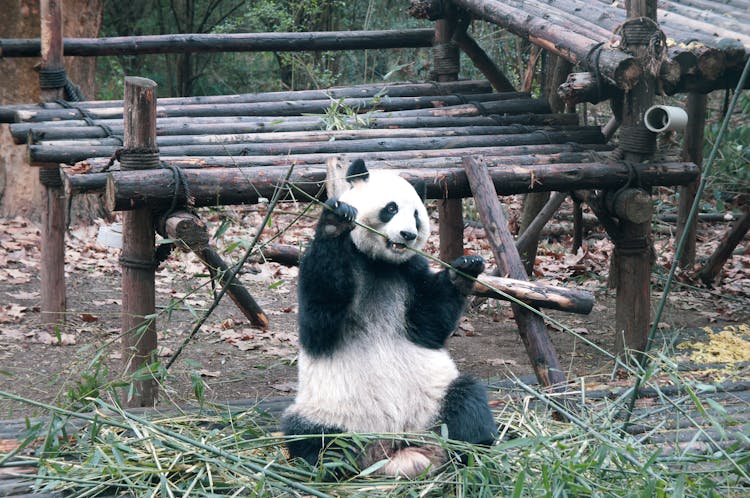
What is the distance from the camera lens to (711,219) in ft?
29.1

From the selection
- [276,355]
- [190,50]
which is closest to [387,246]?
[276,355]

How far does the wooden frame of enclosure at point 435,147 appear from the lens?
13.3 feet

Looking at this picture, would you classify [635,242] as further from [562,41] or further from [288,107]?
[288,107]

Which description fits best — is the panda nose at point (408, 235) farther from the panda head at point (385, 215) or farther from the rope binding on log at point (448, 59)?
the rope binding on log at point (448, 59)

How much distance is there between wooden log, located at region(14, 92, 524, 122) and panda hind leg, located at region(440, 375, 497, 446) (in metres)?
2.92

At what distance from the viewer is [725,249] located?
275 inches

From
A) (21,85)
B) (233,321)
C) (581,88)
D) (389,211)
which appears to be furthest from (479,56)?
(21,85)

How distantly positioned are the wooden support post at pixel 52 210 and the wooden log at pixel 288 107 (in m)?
0.49

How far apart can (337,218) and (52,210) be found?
3830mm

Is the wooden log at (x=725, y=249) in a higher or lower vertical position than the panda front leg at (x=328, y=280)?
lower

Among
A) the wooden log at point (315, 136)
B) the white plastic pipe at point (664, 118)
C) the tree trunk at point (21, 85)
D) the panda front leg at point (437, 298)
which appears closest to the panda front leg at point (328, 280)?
the panda front leg at point (437, 298)

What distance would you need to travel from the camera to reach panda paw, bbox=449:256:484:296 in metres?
3.40

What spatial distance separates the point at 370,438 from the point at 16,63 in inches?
282

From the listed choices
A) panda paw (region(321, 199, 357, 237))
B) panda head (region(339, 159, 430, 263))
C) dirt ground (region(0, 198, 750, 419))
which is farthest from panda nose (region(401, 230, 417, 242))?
dirt ground (region(0, 198, 750, 419))
